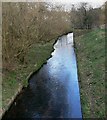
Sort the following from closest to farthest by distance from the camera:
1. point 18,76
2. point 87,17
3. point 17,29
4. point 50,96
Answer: point 50,96, point 18,76, point 17,29, point 87,17

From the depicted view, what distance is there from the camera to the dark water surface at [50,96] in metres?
17.6

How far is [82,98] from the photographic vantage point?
19.0m

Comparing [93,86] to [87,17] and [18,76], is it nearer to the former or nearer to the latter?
[18,76]

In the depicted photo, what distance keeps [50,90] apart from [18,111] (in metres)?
4.37

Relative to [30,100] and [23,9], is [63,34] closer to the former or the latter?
[23,9]

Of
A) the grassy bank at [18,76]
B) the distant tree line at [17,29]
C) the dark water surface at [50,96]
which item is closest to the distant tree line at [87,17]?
the grassy bank at [18,76]

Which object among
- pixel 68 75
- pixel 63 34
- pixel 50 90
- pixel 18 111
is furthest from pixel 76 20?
pixel 18 111

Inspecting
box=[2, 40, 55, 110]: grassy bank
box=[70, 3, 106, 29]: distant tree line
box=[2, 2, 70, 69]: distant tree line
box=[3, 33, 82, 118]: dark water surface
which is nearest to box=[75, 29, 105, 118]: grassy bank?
box=[3, 33, 82, 118]: dark water surface

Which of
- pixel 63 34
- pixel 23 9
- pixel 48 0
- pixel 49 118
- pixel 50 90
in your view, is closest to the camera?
pixel 49 118

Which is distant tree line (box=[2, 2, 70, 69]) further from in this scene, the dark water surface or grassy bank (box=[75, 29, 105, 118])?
grassy bank (box=[75, 29, 105, 118])

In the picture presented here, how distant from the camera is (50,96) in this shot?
20.5 m

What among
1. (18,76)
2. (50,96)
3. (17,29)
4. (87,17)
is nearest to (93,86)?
(50,96)

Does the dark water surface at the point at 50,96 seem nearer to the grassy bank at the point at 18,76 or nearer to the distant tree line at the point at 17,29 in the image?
the grassy bank at the point at 18,76

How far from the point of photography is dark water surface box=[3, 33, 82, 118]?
17.6 metres
